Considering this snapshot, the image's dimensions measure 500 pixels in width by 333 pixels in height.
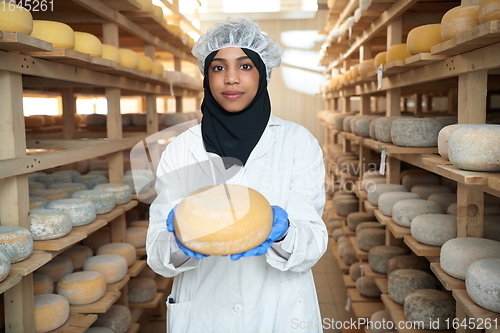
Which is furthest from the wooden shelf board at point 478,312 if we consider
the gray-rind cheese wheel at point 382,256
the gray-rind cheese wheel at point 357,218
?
the gray-rind cheese wheel at point 357,218

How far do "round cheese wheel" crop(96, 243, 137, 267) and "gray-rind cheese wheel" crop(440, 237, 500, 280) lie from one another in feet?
6.55

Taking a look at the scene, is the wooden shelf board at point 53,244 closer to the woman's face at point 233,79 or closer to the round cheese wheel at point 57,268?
the round cheese wheel at point 57,268

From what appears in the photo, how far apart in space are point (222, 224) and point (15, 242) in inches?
44.7

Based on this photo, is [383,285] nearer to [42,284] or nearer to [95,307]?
[95,307]

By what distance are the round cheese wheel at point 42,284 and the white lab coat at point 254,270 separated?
1155 millimetres

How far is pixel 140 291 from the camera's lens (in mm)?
3420

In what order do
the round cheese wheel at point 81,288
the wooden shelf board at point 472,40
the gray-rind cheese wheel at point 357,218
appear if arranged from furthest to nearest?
the gray-rind cheese wheel at point 357,218
the round cheese wheel at point 81,288
the wooden shelf board at point 472,40

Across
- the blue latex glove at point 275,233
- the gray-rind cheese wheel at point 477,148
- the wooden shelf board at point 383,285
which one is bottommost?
the wooden shelf board at point 383,285

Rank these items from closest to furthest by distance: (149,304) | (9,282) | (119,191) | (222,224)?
(222,224)
(9,282)
(119,191)
(149,304)

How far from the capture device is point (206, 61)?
1.58m

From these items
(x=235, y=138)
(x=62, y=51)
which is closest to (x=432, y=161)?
(x=235, y=138)

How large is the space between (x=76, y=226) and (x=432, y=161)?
1804 millimetres

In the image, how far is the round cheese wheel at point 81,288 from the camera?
8.13ft

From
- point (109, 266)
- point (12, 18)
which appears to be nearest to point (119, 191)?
point (109, 266)
